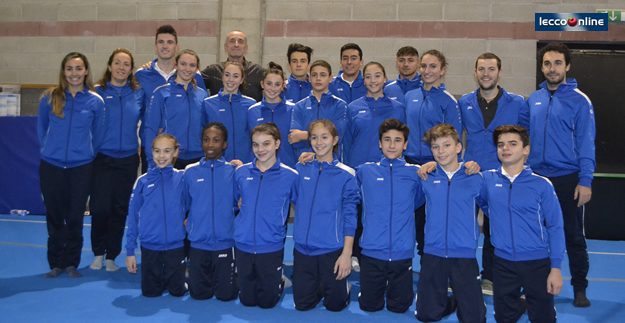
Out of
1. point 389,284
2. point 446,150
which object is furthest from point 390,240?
point 446,150

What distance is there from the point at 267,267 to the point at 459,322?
56.3 inches

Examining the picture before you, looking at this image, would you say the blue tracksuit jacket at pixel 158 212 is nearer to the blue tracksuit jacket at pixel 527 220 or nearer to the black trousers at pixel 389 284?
the black trousers at pixel 389 284

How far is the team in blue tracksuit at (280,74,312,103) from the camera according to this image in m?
5.07

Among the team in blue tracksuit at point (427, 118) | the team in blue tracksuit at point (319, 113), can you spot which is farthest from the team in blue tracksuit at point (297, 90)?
the team in blue tracksuit at point (427, 118)

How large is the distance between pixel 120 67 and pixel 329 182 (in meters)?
2.28

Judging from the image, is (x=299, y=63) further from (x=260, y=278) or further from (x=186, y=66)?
(x=260, y=278)

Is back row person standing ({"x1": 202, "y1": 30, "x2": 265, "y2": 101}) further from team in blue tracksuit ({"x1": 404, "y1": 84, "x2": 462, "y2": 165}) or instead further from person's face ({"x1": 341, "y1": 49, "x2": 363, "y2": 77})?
team in blue tracksuit ({"x1": 404, "y1": 84, "x2": 462, "y2": 165})

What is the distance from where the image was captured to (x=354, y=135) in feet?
14.6

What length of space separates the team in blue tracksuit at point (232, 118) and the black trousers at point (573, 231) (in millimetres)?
2594

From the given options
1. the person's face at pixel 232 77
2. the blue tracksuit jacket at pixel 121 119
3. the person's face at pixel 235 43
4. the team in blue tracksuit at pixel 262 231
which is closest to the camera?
the team in blue tracksuit at pixel 262 231

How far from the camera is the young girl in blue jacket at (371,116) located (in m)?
4.34

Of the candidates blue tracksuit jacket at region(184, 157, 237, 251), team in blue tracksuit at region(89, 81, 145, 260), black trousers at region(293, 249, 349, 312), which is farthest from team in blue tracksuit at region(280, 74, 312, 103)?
black trousers at region(293, 249, 349, 312)

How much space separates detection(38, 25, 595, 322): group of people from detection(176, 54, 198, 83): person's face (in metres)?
0.02

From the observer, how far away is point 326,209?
150 inches
